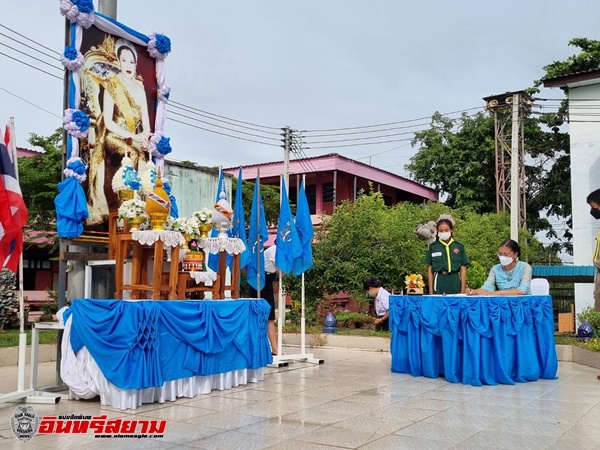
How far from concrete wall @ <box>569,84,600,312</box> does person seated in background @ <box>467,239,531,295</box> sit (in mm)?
9442

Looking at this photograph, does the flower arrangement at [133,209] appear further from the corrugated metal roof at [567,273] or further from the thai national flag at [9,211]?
the corrugated metal roof at [567,273]

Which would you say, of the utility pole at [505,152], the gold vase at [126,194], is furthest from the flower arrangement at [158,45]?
the utility pole at [505,152]

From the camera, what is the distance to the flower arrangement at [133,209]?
19.1 ft

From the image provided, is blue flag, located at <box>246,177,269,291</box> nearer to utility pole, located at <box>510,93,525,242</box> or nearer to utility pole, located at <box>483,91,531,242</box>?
utility pole, located at <box>510,93,525,242</box>

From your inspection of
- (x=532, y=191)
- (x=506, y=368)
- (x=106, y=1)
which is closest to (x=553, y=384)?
(x=506, y=368)

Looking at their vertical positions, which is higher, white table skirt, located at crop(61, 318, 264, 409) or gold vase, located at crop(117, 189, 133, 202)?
gold vase, located at crop(117, 189, 133, 202)

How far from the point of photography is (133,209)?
5.84 metres

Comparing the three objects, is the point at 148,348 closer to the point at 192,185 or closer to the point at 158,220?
the point at 158,220

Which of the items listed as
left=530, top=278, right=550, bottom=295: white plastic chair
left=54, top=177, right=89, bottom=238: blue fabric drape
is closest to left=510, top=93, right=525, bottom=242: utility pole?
left=530, top=278, right=550, bottom=295: white plastic chair

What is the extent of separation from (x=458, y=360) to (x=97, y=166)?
456 centimetres

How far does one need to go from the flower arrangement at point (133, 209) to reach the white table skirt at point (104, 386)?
115cm

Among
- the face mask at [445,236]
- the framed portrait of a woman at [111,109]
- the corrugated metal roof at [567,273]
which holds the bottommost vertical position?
the corrugated metal roof at [567,273]

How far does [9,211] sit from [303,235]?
4.05 metres

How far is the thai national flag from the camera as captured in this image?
5.31 metres
